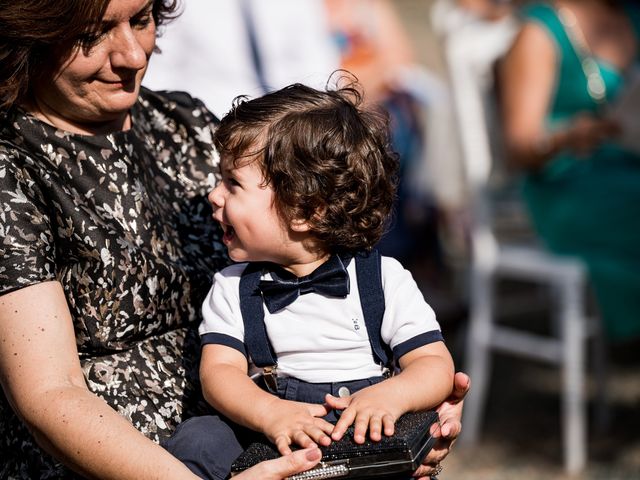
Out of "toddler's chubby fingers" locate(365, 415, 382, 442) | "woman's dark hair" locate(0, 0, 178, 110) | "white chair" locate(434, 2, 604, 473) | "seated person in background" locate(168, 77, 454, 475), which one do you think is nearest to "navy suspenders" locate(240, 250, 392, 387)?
"seated person in background" locate(168, 77, 454, 475)

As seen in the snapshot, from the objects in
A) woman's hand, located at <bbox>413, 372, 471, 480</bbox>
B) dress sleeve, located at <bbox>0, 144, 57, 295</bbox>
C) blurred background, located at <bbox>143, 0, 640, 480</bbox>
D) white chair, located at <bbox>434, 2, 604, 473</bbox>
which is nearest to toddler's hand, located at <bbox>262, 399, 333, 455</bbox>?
woman's hand, located at <bbox>413, 372, 471, 480</bbox>

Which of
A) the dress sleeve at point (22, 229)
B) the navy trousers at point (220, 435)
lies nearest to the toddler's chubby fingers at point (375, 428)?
the navy trousers at point (220, 435)

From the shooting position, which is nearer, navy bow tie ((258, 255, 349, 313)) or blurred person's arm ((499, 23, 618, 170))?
navy bow tie ((258, 255, 349, 313))

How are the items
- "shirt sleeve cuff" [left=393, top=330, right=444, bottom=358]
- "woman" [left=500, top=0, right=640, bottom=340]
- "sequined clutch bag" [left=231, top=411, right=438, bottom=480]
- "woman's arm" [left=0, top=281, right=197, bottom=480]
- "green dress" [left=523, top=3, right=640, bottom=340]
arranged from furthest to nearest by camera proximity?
"woman" [left=500, top=0, right=640, bottom=340], "green dress" [left=523, top=3, right=640, bottom=340], "shirt sleeve cuff" [left=393, top=330, right=444, bottom=358], "woman's arm" [left=0, top=281, right=197, bottom=480], "sequined clutch bag" [left=231, top=411, right=438, bottom=480]

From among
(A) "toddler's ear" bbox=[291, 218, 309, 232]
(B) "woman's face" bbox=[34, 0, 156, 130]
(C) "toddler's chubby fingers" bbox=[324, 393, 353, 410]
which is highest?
(B) "woman's face" bbox=[34, 0, 156, 130]

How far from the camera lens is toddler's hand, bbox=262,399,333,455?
5.14 ft

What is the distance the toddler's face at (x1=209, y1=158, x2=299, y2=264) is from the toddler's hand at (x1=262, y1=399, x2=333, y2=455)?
0.28 meters

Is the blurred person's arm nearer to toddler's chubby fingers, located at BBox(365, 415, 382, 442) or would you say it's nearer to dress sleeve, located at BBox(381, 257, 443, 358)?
dress sleeve, located at BBox(381, 257, 443, 358)

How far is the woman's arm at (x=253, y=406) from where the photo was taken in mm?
1580

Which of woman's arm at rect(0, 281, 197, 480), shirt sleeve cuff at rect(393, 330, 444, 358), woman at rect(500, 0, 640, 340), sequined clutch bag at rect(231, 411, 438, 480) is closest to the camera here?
sequined clutch bag at rect(231, 411, 438, 480)

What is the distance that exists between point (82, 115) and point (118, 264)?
29 cm

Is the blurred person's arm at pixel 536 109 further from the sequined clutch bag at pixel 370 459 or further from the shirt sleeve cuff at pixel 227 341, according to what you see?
the sequined clutch bag at pixel 370 459

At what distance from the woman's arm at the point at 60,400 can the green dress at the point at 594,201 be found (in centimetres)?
265

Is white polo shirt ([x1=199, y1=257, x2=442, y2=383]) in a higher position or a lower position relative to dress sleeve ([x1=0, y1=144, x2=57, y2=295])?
lower
